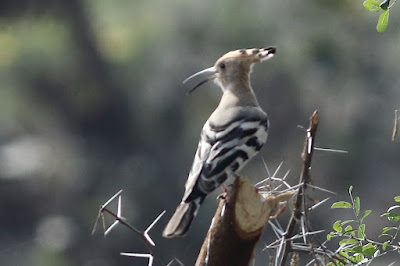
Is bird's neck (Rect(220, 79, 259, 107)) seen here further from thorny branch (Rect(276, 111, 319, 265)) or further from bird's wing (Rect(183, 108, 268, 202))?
thorny branch (Rect(276, 111, 319, 265))

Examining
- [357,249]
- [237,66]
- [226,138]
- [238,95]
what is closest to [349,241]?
[357,249]

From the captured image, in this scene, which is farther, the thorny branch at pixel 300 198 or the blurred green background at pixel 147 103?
the blurred green background at pixel 147 103

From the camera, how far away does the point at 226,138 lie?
4.00 m

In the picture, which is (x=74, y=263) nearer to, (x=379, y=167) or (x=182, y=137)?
(x=182, y=137)

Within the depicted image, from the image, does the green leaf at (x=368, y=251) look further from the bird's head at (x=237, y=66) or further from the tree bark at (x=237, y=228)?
the bird's head at (x=237, y=66)

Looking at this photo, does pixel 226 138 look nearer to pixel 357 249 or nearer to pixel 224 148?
pixel 224 148

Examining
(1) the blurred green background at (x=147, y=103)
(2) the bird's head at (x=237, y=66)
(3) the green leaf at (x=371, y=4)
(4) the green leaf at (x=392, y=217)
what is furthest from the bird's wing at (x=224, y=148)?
(1) the blurred green background at (x=147, y=103)

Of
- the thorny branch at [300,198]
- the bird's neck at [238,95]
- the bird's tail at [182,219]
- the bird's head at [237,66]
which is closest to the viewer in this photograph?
the thorny branch at [300,198]

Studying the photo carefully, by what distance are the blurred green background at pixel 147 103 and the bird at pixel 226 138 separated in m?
7.24

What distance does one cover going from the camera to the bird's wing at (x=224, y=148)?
3.73m

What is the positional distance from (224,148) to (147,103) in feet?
32.6

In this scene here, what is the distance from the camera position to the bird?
364 cm

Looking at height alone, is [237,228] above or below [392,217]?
above

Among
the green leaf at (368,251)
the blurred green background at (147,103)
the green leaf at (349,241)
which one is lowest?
the blurred green background at (147,103)
